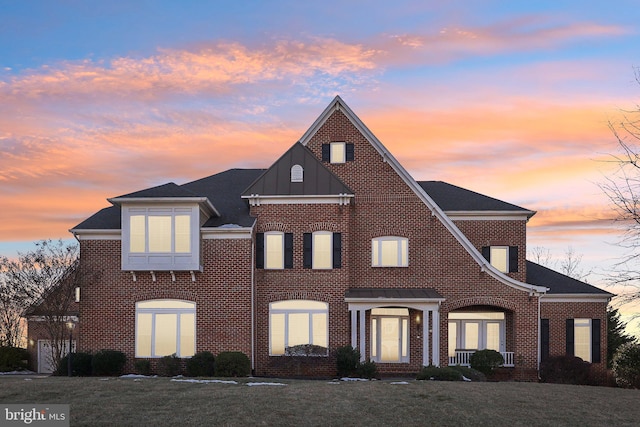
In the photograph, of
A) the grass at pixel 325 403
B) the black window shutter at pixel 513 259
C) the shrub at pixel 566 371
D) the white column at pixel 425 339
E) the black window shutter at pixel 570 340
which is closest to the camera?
the grass at pixel 325 403

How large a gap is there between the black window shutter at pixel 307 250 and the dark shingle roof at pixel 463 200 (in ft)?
23.6

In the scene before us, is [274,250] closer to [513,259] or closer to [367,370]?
[367,370]

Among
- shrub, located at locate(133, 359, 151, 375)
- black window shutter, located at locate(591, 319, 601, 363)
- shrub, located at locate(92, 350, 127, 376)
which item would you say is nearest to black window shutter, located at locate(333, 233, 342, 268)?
shrub, located at locate(133, 359, 151, 375)

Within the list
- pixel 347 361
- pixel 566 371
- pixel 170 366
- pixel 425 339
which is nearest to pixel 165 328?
pixel 170 366

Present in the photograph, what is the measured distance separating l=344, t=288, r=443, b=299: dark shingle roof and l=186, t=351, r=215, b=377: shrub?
598 centimetres

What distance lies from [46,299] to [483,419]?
57.7ft

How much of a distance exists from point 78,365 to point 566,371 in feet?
64.9

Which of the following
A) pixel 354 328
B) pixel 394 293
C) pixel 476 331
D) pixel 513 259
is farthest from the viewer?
pixel 513 259

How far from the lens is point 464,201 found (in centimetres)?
3284

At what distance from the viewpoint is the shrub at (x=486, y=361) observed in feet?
92.0

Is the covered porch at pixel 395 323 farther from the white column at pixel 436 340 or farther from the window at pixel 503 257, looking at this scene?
the window at pixel 503 257

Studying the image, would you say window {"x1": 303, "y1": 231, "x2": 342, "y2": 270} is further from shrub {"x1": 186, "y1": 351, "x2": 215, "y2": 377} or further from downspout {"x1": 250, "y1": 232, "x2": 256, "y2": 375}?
shrub {"x1": 186, "y1": 351, "x2": 215, "y2": 377}

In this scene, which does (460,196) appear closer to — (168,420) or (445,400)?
(445,400)

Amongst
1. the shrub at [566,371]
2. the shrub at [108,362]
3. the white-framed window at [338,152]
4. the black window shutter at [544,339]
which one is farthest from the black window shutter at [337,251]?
the black window shutter at [544,339]
